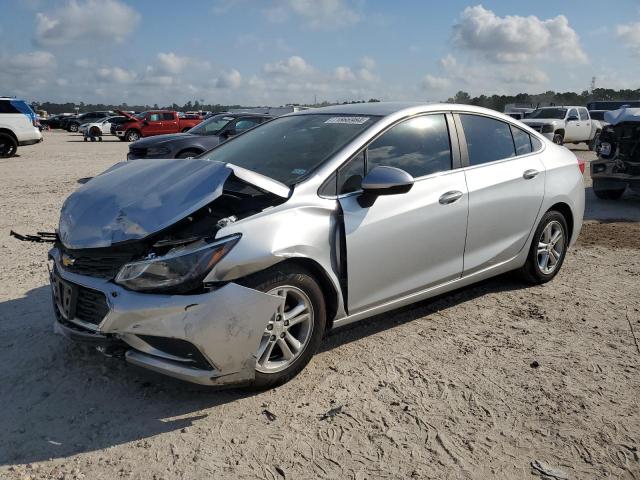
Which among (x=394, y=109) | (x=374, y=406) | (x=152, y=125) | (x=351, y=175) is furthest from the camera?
(x=152, y=125)

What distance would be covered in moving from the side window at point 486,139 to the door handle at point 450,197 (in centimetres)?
39

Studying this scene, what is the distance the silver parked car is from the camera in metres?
2.98

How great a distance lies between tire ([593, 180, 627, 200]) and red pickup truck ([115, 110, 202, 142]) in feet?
78.9

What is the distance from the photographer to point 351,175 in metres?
3.67

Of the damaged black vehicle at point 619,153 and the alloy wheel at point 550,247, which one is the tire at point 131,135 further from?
the alloy wheel at point 550,247

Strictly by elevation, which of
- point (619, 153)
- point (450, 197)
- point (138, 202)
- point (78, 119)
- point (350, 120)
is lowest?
point (78, 119)

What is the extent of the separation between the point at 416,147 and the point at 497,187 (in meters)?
0.84

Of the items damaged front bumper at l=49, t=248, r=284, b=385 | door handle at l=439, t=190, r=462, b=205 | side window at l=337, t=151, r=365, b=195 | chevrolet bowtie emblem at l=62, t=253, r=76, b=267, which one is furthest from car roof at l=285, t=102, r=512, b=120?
chevrolet bowtie emblem at l=62, t=253, r=76, b=267

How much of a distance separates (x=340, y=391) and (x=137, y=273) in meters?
1.34

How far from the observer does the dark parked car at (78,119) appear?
44.4 metres

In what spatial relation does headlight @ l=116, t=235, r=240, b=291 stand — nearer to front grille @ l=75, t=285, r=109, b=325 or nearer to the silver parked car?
the silver parked car

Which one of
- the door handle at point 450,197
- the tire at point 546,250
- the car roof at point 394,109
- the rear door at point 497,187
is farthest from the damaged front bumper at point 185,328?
the tire at point 546,250

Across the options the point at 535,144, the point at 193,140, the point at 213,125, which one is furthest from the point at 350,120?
the point at 213,125

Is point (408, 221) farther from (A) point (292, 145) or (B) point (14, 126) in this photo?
(B) point (14, 126)
